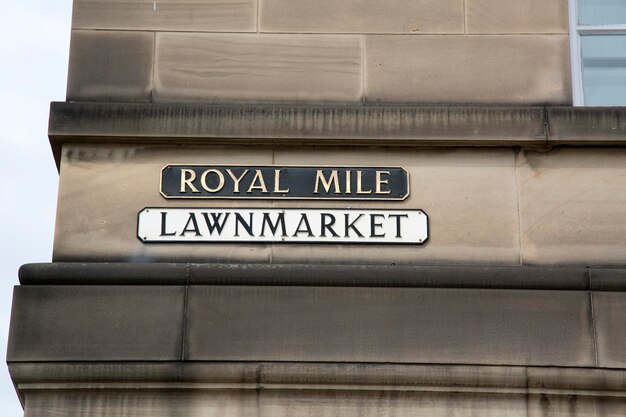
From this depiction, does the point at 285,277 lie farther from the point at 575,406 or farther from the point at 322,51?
the point at 575,406

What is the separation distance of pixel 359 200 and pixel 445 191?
0.71 m

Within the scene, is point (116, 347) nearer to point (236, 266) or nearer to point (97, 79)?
point (236, 266)

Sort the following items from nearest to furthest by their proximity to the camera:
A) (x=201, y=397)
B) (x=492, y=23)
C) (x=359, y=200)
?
(x=201, y=397) < (x=359, y=200) < (x=492, y=23)

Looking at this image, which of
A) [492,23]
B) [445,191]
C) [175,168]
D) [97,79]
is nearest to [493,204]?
[445,191]

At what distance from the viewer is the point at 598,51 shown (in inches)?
491

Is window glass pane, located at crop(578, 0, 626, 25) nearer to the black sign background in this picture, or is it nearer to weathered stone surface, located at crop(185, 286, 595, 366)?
the black sign background

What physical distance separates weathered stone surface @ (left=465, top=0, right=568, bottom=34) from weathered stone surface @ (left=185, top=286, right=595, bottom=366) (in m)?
2.45

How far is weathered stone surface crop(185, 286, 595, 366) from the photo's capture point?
10797 millimetres

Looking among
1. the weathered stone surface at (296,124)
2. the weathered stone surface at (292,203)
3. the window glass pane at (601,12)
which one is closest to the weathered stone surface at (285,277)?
the weathered stone surface at (292,203)

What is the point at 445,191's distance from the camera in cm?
1152

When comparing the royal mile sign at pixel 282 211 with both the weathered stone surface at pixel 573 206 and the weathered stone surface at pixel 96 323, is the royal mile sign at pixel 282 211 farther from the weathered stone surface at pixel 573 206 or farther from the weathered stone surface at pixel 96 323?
the weathered stone surface at pixel 573 206

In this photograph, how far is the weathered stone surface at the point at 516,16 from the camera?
39.9 ft

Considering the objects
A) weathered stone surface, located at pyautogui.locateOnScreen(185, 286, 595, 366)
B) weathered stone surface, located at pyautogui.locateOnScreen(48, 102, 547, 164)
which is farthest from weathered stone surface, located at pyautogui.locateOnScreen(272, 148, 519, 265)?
weathered stone surface, located at pyautogui.locateOnScreen(185, 286, 595, 366)

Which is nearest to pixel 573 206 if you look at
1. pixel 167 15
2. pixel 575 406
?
pixel 575 406
